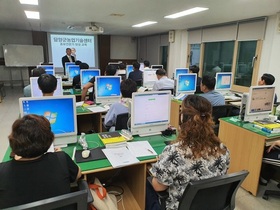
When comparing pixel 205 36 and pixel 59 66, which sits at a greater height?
pixel 205 36

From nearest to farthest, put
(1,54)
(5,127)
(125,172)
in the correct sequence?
(125,172), (5,127), (1,54)

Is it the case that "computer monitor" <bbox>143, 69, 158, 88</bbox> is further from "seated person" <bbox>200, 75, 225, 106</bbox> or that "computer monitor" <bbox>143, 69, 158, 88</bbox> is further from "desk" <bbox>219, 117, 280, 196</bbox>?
"desk" <bbox>219, 117, 280, 196</bbox>

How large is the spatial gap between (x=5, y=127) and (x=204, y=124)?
4.50 meters

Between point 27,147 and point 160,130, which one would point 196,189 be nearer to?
point 27,147

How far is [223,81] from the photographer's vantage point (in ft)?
15.9

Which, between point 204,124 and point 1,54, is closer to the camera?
point 204,124

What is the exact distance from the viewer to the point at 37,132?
3.58ft

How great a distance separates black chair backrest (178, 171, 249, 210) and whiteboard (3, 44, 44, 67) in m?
10.5

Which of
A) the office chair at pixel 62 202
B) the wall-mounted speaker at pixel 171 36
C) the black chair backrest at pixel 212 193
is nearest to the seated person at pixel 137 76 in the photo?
the wall-mounted speaker at pixel 171 36

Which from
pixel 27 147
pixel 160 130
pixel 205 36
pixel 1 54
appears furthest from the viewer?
pixel 1 54

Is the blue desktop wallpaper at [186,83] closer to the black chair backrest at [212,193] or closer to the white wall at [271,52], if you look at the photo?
the white wall at [271,52]

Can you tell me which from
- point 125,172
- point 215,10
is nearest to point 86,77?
point 125,172

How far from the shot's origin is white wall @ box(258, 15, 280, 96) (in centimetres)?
453

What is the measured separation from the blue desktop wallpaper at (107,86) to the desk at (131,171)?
1536 millimetres
